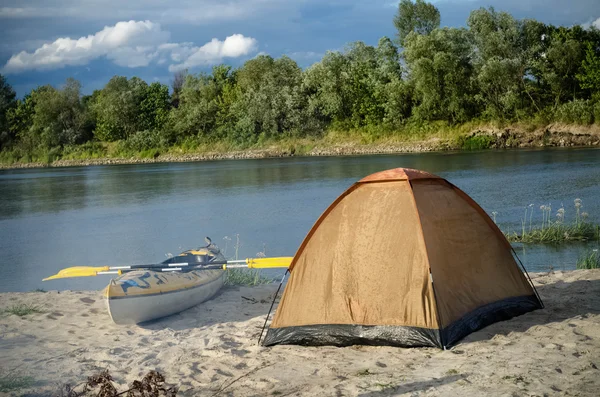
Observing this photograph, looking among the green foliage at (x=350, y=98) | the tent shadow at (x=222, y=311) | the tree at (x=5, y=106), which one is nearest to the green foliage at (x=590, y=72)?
the green foliage at (x=350, y=98)

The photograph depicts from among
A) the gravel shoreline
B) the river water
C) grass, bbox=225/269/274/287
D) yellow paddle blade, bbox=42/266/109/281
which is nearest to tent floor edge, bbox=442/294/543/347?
the river water

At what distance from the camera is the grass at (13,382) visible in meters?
6.17

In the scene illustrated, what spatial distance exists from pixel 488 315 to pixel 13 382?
4.86 metres

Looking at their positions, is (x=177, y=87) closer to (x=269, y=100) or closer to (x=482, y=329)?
(x=269, y=100)

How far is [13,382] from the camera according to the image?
6.32 metres

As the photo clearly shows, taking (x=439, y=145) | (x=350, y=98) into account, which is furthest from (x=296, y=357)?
(x=350, y=98)

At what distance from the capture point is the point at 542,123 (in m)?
49.9

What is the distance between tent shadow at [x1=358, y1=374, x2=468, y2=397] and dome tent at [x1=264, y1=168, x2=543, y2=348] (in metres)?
0.88

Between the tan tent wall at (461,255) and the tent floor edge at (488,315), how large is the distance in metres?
0.05

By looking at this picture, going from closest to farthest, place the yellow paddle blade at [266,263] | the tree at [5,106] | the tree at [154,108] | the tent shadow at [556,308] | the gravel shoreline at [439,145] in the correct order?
the tent shadow at [556,308]
the yellow paddle blade at [266,263]
the gravel shoreline at [439,145]
the tree at [5,106]
the tree at [154,108]

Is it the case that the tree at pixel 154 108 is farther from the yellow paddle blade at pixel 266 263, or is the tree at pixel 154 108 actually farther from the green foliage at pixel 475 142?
the yellow paddle blade at pixel 266 263

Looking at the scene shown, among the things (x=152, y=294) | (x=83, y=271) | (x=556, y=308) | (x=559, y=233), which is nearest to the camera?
(x=556, y=308)

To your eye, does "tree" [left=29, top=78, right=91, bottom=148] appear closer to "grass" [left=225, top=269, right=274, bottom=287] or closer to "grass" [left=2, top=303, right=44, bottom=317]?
"grass" [left=225, top=269, right=274, bottom=287]

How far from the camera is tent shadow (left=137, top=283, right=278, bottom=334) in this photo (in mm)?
8526
